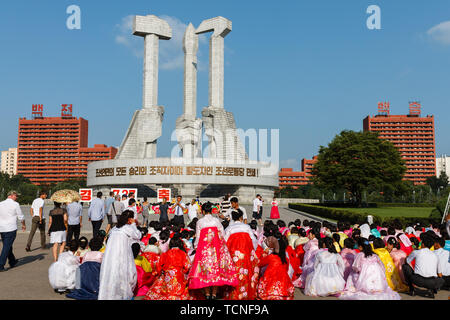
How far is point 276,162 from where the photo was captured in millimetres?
53750

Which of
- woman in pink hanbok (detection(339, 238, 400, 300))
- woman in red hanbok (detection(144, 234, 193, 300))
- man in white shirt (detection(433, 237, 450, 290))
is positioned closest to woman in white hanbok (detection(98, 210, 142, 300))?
woman in red hanbok (detection(144, 234, 193, 300))

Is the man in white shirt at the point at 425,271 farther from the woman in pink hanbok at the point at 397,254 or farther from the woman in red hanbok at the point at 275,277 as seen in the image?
the woman in red hanbok at the point at 275,277

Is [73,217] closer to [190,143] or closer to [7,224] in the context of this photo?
[7,224]

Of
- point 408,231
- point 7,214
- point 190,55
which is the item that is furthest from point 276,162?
point 7,214

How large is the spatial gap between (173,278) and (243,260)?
1266 mm

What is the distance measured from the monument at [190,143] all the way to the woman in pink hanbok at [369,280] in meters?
42.1

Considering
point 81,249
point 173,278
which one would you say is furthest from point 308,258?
point 81,249

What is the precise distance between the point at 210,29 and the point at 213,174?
64.3 ft

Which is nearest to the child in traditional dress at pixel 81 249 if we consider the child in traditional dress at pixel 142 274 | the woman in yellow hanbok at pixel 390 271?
the child in traditional dress at pixel 142 274

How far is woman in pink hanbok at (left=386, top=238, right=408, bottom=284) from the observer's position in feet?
25.3

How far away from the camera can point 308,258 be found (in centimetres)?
821

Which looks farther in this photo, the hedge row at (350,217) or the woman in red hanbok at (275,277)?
the hedge row at (350,217)

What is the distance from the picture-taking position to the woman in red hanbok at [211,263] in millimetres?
6141
